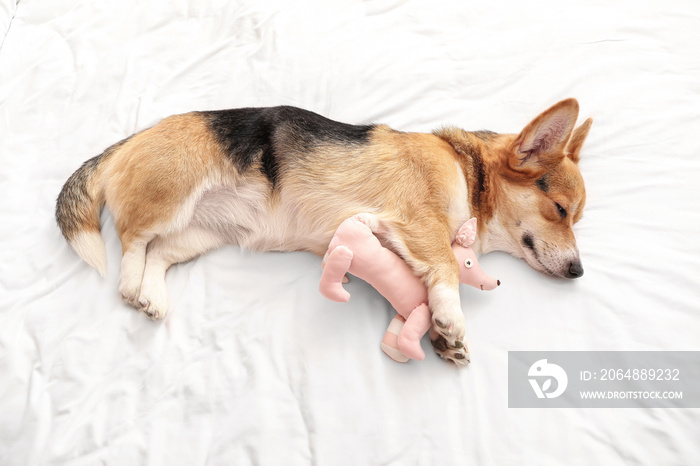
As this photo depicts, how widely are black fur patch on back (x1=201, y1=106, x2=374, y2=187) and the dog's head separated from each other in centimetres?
72

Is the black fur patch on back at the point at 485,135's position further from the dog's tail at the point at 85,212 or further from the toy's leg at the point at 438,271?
the dog's tail at the point at 85,212

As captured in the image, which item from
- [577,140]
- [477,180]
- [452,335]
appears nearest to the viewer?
[452,335]

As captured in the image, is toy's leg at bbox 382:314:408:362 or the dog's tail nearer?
toy's leg at bbox 382:314:408:362

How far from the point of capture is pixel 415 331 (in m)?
1.88

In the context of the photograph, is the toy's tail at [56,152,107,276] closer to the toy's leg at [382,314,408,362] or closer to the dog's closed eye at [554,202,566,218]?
the toy's leg at [382,314,408,362]

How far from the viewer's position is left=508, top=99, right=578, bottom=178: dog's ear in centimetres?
210

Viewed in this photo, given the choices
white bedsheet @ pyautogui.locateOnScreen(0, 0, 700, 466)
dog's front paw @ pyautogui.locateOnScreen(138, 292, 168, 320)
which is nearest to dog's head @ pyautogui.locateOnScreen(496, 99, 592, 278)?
white bedsheet @ pyautogui.locateOnScreen(0, 0, 700, 466)

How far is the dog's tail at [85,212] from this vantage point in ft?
7.26

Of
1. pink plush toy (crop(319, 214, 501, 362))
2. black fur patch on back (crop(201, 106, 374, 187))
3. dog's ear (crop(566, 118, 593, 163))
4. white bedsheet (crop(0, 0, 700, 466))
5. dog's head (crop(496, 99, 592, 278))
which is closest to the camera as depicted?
white bedsheet (crop(0, 0, 700, 466))

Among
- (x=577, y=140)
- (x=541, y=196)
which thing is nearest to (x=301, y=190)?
(x=541, y=196)

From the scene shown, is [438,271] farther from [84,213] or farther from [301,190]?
[84,213]

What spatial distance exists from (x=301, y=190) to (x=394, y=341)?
0.83 metres

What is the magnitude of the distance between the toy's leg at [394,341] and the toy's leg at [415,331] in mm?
41

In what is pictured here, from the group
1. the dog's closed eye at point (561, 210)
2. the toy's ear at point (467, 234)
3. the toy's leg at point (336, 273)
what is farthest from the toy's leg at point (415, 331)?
the dog's closed eye at point (561, 210)
